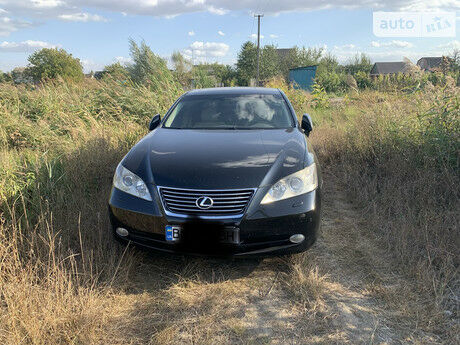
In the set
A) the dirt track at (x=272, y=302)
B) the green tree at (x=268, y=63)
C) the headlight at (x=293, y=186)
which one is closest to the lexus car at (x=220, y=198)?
the headlight at (x=293, y=186)

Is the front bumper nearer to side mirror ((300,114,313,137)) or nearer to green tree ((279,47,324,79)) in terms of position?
side mirror ((300,114,313,137))

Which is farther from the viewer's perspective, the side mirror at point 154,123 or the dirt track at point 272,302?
the side mirror at point 154,123

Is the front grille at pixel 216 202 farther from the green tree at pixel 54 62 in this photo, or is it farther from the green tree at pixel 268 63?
the green tree at pixel 268 63

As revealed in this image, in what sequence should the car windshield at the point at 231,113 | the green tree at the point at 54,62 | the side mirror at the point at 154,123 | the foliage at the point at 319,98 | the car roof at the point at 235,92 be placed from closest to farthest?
1. the car windshield at the point at 231,113
2. the side mirror at the point at 154,123
3. the car roof at the point at 235,92
4. the foliage at the point at 319,98
5. the green tree at the point at 54,62

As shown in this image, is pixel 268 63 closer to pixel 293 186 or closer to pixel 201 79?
pixel 201 79

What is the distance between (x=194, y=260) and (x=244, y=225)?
85 cm

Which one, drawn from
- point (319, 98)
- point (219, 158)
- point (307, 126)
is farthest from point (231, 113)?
point (319, 98)

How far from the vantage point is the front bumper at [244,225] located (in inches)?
89.7

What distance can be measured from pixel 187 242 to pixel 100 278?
2.78 ft

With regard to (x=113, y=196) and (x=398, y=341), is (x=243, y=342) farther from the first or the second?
(x=113, y=196)

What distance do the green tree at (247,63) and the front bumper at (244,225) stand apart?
45348mm

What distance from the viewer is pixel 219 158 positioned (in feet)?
8.72

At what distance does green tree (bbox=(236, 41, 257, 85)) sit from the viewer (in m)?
46.6

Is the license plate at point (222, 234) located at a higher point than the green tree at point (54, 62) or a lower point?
lower
